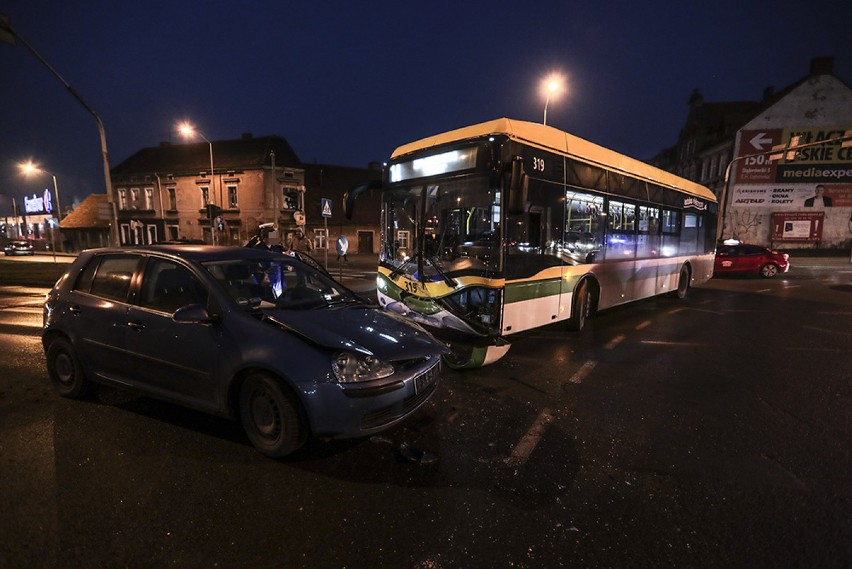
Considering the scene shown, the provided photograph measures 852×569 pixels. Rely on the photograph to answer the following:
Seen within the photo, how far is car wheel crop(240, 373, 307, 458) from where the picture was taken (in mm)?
3293

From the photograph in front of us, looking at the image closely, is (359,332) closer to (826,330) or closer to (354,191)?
(354,191)

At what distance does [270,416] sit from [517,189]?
3869mm

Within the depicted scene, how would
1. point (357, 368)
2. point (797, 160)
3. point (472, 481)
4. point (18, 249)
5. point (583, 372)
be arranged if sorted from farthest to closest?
point (18, 249) < point (797, 160) < point (583, 372) < point (357, 368) < point (472, 481)

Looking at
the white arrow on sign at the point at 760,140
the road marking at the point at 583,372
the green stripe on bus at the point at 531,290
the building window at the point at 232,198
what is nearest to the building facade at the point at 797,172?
the white arrow on sign at the point at 760,140

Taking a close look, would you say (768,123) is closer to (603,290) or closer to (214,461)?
(603,290)

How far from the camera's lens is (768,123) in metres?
32.2

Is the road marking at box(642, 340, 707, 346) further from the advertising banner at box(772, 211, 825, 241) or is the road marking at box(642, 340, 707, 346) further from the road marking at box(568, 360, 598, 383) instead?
the advertising banner at box(772, 211, 825, 241)

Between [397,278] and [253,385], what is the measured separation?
3705 mm

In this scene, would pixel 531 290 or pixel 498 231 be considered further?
pixel 531 290

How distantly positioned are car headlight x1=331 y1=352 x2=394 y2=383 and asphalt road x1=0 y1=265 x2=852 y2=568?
0.75 metres

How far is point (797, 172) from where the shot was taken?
103ft

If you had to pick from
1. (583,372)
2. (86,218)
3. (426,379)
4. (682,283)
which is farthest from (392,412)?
Result: (86,218)

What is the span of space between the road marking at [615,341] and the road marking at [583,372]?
3.34ft

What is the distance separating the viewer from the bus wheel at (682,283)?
490 inches
